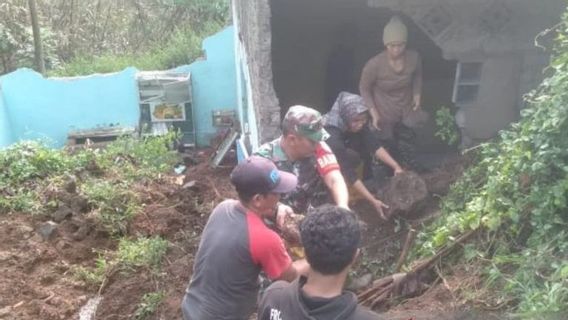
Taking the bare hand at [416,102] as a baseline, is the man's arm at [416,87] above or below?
above

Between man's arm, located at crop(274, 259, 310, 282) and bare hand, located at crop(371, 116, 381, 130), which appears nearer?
man's arm, located at crop(274, 259, 310, 282)

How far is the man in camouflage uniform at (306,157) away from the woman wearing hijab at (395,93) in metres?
2.19

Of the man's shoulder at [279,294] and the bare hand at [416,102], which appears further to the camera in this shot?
the bare hand at [416,102]

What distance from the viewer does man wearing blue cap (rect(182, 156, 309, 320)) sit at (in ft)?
10.0

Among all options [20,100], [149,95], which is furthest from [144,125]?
[20,100]

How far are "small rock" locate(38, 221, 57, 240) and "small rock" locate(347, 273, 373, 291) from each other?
3.61 meters

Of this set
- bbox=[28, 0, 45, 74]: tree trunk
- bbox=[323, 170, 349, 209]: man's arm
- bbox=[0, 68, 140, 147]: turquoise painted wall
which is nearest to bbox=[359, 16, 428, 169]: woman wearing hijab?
bbox=[323, 170, 349, 209]: man's arm

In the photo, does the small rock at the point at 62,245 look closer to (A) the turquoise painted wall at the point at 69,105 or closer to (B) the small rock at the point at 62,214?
(B) the small rock at the point at 62,214

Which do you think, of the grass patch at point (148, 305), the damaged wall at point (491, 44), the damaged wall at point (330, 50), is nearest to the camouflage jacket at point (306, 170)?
the grass patch at point (148, 305)

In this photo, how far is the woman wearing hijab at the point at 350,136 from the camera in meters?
4.87

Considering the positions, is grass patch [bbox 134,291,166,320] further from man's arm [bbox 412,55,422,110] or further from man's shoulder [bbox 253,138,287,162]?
man's arm [bbox 412,55,422,110]

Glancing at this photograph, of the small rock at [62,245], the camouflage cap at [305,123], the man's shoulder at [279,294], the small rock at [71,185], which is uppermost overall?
the camouflage cap at [305,123]

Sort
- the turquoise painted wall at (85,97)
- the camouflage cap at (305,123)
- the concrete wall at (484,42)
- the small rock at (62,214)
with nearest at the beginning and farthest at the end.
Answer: the camouflage cap at (305,123) < the concrete wall at (484,42) < the small rock at (62,214) < the turquoise painted wall at (85,97)

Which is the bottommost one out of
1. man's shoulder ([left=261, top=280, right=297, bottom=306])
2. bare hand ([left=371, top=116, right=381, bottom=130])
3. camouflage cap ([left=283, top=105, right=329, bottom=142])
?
man's shoulder ([left=261, top=280, right=297, bottom=306])
